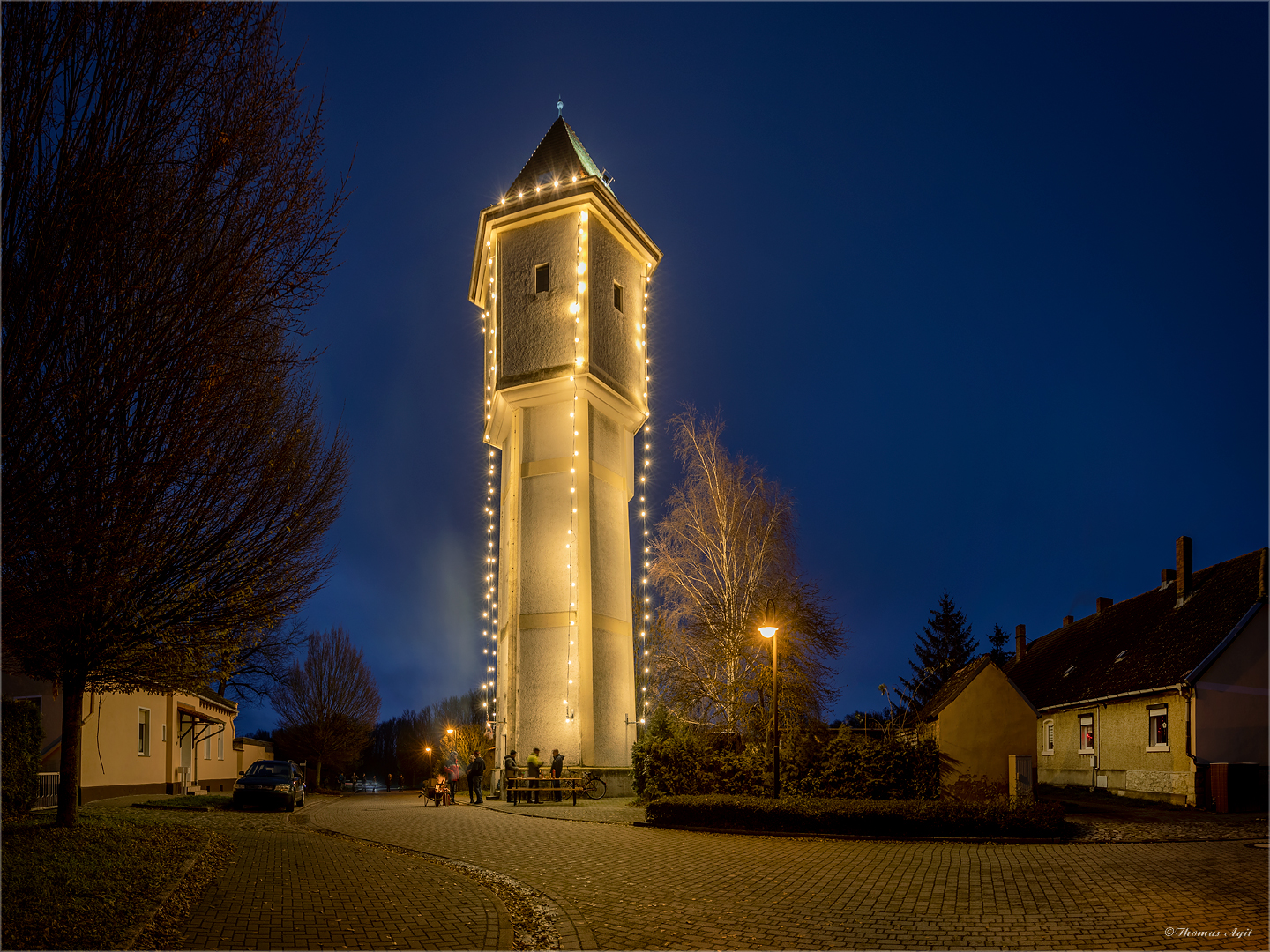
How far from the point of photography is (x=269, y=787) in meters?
23.1

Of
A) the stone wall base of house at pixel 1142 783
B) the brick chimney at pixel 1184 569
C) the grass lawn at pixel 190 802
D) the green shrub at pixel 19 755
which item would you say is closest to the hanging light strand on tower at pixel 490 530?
the grass lawn at pixel 190 802

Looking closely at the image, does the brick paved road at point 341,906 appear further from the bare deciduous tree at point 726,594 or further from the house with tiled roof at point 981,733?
the bare deciduous tree at point 726,594

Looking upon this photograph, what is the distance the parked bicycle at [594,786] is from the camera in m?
24.1

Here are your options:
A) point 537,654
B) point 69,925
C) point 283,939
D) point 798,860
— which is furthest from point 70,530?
point 537,654

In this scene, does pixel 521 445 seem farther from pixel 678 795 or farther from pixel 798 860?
pixel 798 860

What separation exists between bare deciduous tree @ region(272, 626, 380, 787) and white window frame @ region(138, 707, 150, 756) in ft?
91.2

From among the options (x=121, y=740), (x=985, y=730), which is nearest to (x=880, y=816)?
(x=985, y=730)

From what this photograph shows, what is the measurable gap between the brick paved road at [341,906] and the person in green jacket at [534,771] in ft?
35.9

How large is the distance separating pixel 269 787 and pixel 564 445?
12333 mm

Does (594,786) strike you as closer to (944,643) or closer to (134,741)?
(134,741)

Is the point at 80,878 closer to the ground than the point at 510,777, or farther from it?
farther from it

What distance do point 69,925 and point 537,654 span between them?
1875cm

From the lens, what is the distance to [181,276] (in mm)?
7941

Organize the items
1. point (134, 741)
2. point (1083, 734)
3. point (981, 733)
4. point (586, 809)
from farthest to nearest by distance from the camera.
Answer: point (1083, 734), point (134, 741), point (586, 809), point (981, 733)
